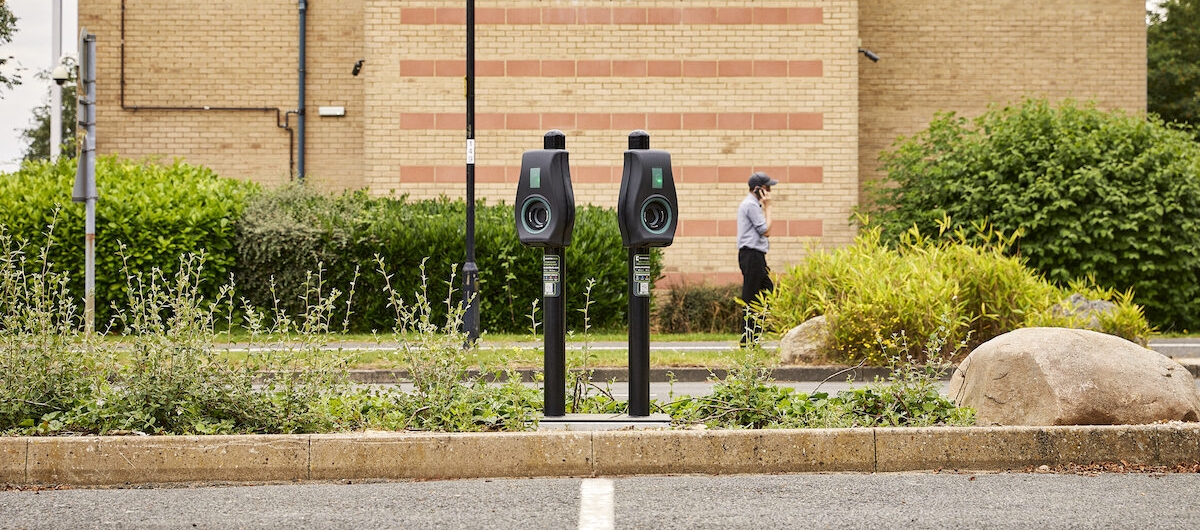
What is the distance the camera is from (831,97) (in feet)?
57.6

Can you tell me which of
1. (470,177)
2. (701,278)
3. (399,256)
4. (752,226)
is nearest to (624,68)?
(701,278)

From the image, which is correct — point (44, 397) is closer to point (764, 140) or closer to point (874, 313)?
point (874, 313)

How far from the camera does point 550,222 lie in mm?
6340

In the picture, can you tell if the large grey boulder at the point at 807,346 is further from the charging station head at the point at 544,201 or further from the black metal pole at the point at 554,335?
the charging station head at the point at 544,201

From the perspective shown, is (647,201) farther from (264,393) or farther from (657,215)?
(264,393)

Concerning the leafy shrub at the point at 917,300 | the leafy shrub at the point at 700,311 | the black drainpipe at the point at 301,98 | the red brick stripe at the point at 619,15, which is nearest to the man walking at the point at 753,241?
the leafy shrub at the point at 917,300

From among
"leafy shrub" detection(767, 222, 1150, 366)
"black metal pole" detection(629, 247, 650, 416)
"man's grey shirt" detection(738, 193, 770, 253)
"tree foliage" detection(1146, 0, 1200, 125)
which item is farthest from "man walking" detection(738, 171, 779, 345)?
"tree foliage" detection(1146, 0, 1200, 125)

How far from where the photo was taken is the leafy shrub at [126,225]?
1465cm

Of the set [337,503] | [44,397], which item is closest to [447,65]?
[44,397]

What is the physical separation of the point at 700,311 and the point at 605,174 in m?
2.78

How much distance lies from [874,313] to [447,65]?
899 centimetres

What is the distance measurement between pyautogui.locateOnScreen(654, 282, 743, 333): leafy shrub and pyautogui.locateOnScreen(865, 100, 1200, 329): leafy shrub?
2511mm

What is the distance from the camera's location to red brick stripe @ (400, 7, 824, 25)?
1748cm

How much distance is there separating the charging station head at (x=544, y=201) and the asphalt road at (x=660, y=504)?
1.41m
